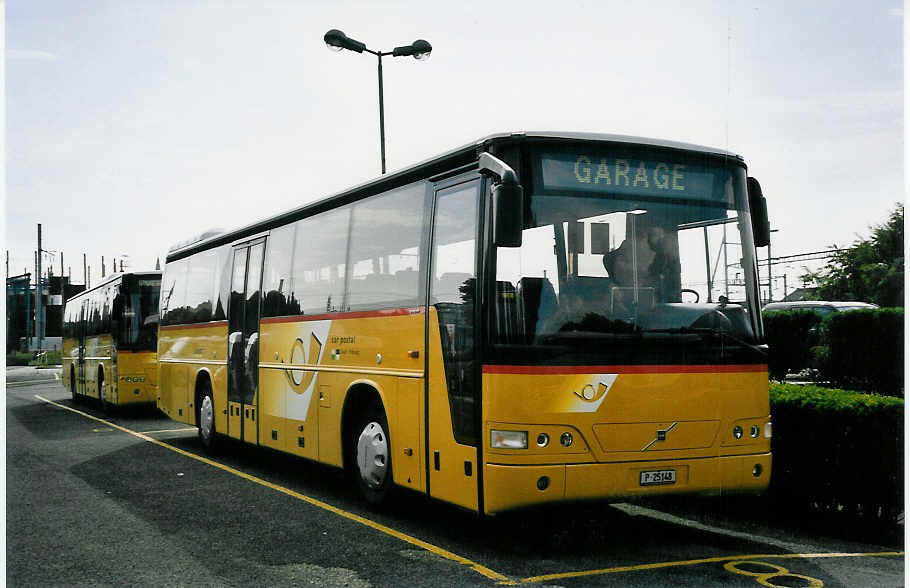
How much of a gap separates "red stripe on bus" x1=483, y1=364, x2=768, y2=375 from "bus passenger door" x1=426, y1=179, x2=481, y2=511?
343mm

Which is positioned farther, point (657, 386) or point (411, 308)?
point (411, 308)

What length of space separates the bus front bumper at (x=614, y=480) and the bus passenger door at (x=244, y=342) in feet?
19.8

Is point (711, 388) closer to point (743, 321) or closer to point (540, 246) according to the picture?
point (743, 321)

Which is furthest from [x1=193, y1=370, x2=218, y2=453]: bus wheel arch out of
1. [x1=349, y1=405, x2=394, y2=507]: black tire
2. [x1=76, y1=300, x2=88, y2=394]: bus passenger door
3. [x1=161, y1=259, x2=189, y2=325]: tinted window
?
[x1=76, y1=300, x2=88, y2=394]: bus passenger door

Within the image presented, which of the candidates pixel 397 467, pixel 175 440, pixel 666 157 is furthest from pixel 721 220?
pixel 175 440

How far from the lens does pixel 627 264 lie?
7195 mm

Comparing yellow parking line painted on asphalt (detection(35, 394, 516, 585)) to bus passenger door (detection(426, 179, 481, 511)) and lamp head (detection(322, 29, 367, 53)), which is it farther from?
lamp head (detection(322, 29, 367, 53))

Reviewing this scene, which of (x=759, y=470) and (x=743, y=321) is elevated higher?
(x=743, y=321)

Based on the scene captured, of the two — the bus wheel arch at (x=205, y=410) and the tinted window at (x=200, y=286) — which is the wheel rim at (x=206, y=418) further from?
the tinted window at (x=200, y=286)

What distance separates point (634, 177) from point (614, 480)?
2.27 meters

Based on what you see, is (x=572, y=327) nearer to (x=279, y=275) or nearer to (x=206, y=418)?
(x=279, y=275)

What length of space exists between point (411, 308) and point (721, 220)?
8.75ft

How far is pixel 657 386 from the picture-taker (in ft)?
23.5

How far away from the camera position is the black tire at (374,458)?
8.77 m
